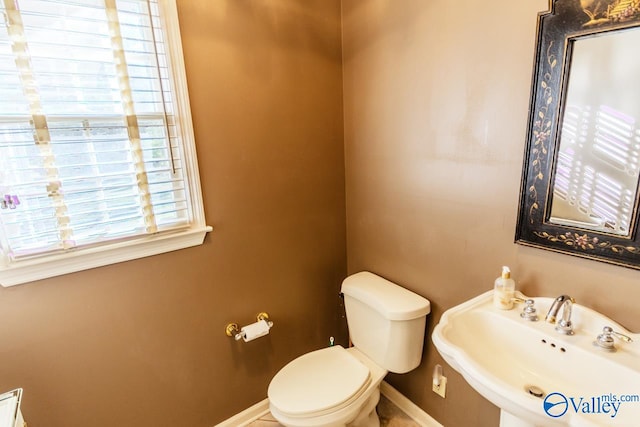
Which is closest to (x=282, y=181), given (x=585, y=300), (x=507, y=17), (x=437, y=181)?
(x=437, y=181)

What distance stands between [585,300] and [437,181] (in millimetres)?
672

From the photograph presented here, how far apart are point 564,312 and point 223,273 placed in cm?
137

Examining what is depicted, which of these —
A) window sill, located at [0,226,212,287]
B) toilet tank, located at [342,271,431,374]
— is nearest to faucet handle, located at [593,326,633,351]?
toilet tank, located at [342,271,431,374]

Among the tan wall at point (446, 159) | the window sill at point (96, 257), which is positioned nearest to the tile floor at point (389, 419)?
the tan wall at point (446, 159)

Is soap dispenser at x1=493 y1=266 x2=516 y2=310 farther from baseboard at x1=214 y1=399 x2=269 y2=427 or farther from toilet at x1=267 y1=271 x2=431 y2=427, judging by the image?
baseboard at x1=214 y1=399 x2=269 y2=427

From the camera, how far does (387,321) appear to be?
1571 mm

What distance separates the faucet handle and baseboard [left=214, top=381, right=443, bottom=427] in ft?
3.27

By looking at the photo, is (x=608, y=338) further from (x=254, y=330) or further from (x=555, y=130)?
(x=254, y=330)

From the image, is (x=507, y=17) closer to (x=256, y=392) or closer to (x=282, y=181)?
(x=282, y=181)

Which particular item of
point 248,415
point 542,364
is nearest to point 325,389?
point 248,415

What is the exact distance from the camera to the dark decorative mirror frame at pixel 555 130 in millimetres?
Answer: 976

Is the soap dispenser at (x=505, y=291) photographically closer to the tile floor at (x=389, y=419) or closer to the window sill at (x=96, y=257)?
the tile floor at (x=389, y=419)

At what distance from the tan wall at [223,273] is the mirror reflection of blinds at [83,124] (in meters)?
0.15

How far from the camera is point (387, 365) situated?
165cm
